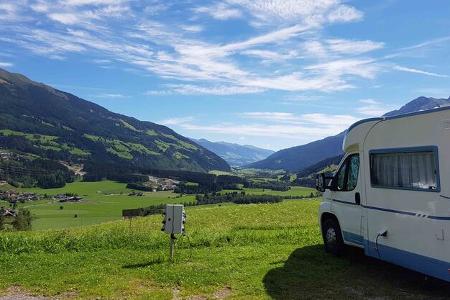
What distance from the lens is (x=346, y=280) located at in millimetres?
11180

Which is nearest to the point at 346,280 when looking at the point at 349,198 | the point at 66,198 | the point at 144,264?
the point at 349,198

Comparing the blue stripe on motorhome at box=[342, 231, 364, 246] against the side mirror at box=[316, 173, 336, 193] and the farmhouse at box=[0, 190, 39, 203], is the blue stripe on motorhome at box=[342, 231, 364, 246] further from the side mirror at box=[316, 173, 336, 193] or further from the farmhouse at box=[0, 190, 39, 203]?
the farmhouse at box=[0, 190, 39, 203]

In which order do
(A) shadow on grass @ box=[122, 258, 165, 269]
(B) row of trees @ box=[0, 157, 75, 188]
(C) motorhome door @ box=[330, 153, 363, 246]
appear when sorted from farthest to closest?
(B) row of trees @ box=[0, 157, 75, 188] < (A) shadow on grass @ box=[122, 258, 165, 269] < (C) motorhome door @ box=[330, 153, 363, 246]

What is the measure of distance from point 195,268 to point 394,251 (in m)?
5.01

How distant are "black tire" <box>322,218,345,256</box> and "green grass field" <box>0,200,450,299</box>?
1.11 feet

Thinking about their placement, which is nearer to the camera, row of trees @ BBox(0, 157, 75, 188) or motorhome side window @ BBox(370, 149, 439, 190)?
motorhome side window @ BBox(370, 149, 439, 190)

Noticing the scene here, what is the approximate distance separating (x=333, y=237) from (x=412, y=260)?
375cm

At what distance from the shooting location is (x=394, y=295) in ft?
32.8

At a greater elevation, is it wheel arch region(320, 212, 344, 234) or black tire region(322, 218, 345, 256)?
wheel arch region(320, 212, 344, 234)

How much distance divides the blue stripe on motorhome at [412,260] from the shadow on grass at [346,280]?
0.58 m

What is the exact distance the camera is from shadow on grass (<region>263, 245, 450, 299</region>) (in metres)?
10.1

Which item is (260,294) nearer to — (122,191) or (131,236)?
(131,236)

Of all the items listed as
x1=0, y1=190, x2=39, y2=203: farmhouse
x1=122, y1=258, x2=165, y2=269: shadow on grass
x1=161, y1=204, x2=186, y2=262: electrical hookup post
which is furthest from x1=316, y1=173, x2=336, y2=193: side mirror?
x1=0, y1=190, x2=39, y2=203: farmhouse

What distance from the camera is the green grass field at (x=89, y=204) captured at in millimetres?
92625
